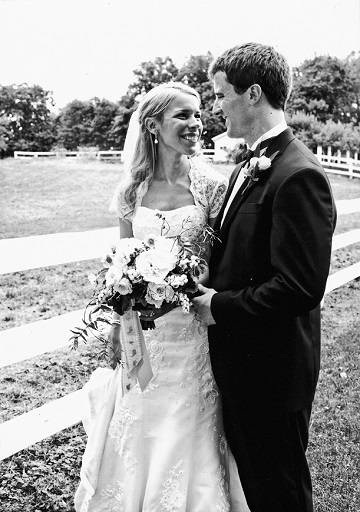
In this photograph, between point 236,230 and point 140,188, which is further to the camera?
point 140,188

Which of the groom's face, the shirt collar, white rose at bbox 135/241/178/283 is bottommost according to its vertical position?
white rose at bbox 135/241/178/283

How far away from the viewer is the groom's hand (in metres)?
2.31

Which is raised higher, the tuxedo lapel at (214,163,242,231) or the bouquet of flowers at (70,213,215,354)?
the tuxedo lapel at (214,163,242,231)

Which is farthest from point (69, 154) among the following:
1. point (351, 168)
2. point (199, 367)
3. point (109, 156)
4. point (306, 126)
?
point (199, 367)

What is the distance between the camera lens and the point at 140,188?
3043 mm

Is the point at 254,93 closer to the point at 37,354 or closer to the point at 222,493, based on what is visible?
the point at 222,493

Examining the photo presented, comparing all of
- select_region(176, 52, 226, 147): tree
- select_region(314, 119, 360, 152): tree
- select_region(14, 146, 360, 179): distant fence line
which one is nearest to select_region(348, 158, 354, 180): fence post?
select_region(14, 146, 360, 179): distant fence line

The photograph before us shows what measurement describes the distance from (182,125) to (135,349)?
127 centimetres

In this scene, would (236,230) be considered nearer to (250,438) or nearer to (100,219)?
(250,438)

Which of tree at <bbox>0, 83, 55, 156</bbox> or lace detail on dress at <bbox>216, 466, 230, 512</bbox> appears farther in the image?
tree at <bbox>0, 83, 55, 156</bbox>

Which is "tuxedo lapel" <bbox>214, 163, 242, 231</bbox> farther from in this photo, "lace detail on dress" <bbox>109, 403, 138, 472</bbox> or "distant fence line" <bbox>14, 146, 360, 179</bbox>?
"distant fence line" <bbox>14, 146, 360, 179</bbox>

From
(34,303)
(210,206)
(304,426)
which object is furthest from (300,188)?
(34,303)

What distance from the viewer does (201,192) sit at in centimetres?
293

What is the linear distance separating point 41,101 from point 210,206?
1142 inches
